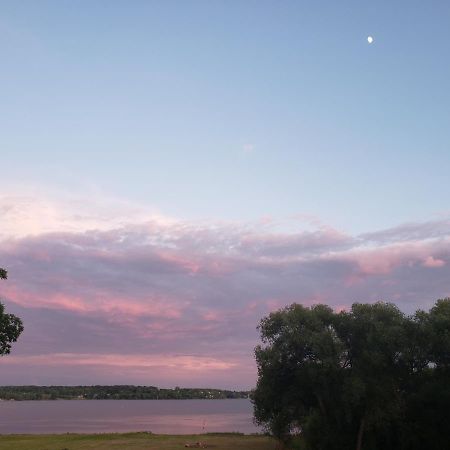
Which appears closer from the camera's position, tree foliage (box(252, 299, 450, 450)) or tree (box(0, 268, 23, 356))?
tree (box(0, 268, 23, 356))

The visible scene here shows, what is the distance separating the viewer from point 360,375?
149 ft

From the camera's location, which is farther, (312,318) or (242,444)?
(242,444)

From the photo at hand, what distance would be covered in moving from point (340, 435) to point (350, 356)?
6.93 m

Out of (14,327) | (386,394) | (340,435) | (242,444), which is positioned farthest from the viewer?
(242,444)

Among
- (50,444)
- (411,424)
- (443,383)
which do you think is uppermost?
(443,383)

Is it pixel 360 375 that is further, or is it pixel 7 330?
pixel 360 375

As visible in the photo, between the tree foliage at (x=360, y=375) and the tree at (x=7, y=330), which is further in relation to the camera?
the tree foliage at (x=360, y=375)

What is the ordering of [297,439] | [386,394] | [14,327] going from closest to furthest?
[14,327] < [386,394] < [297,439]

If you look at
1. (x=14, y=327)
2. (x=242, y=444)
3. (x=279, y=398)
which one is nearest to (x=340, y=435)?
(x=279, y=398)

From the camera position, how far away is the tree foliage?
44688 mm

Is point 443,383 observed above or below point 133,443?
above

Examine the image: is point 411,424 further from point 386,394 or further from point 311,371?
point 311,371

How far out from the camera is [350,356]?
158 feet

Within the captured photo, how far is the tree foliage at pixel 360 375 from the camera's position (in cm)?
4469
